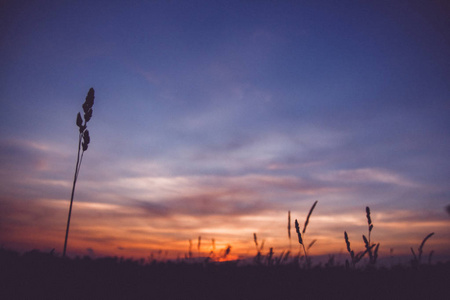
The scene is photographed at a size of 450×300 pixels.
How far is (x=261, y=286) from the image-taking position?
14.6ft

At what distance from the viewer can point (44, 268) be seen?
452 cm

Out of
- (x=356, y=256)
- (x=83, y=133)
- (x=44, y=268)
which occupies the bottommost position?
(x=44, y=268)

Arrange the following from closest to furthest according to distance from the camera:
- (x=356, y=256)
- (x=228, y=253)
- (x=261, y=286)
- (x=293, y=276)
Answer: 1. (x=356, y=256)
2. (x=261, y=286)
3. (x=293, y=276)
4. (x=228, y=253)

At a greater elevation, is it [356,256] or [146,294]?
[356,256]

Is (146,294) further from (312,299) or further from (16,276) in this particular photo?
(312,299)

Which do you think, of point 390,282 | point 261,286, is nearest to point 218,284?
point 261,286

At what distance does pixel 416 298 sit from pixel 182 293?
10.1 feet

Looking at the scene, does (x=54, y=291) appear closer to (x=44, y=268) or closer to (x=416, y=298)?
(x=44, y=268)

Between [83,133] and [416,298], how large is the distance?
4.84m

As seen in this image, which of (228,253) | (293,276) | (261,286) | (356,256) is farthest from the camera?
(228,253)

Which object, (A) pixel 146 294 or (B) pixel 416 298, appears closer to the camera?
(B) pixel 416 298

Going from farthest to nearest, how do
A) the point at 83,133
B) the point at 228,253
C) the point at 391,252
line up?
the point at 391,252 → the point at 228,253 → the point at 83,133

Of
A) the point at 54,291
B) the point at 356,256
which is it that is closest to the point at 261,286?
the point at 356,256

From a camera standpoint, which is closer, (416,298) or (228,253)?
(416,298)
